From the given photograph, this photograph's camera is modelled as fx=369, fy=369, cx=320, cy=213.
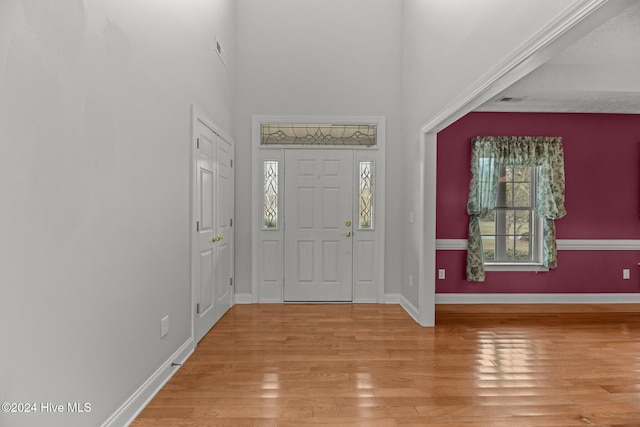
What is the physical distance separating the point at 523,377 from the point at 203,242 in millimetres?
2916

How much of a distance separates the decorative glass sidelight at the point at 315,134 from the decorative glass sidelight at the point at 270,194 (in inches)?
12.8

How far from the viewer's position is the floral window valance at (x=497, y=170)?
4.85 m

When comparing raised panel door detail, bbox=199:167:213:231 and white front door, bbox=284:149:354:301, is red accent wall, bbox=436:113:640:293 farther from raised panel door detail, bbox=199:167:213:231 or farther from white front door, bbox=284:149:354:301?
raised panel door detail, bbox=199:167:213:231

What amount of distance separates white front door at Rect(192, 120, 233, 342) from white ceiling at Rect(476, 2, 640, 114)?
312 cm

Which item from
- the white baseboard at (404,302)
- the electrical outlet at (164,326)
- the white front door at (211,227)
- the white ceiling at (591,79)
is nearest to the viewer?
the electrical outlet at (164,326)

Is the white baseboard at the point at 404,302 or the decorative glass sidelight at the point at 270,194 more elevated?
the decorative glass sidelight at the point at 270,194

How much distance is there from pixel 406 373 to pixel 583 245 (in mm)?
3712

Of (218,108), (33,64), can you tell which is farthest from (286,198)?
(33,64)

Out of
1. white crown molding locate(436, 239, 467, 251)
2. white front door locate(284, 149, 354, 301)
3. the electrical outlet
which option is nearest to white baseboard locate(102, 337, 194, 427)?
the electrical outlet

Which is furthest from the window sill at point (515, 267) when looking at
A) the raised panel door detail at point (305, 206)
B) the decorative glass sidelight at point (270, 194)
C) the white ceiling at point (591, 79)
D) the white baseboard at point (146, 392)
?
the white baseboard at point (146, 392)

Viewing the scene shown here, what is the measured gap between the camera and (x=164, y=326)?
8.70 feet

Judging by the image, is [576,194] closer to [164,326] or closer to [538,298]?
[538,298]

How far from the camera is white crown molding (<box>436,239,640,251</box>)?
493 cm

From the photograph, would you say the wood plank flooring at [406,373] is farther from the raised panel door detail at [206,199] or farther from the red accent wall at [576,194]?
the raised panel door detail at [206,199]
